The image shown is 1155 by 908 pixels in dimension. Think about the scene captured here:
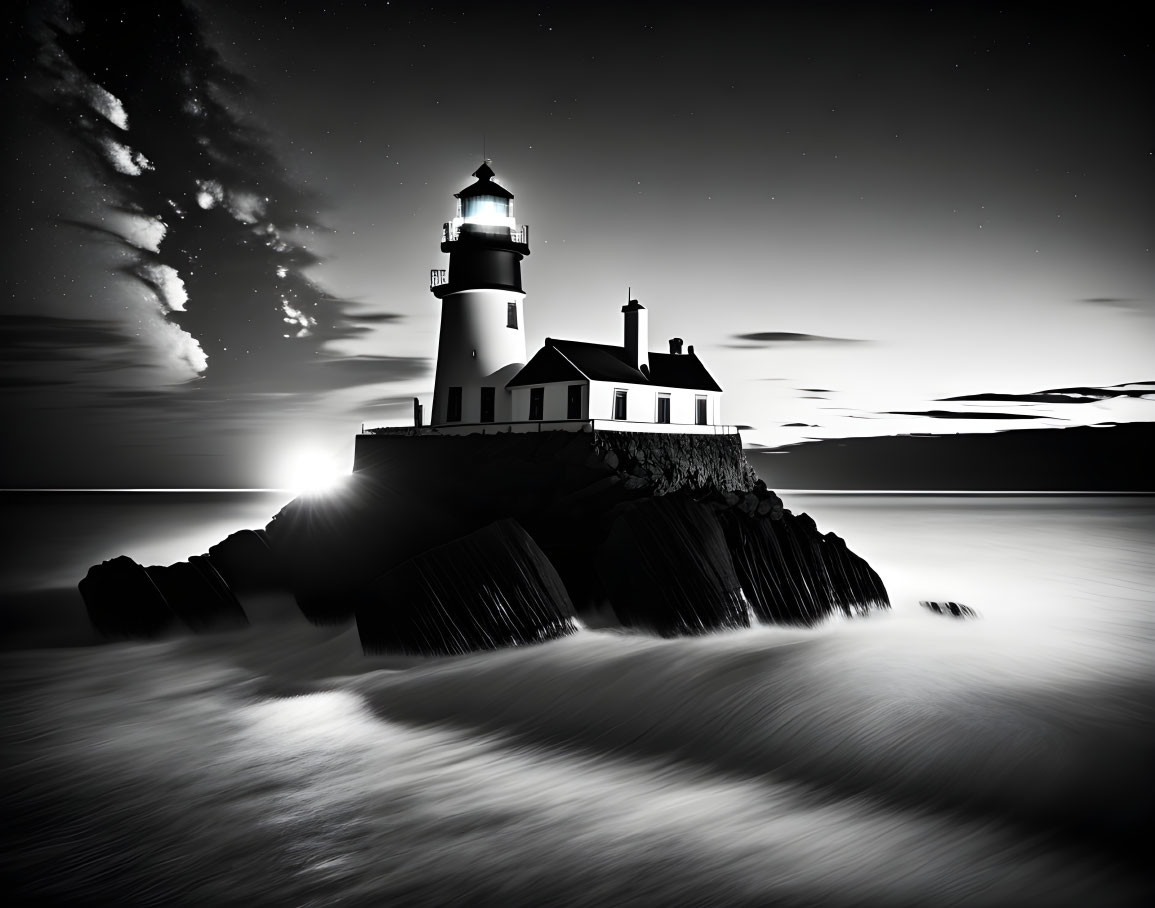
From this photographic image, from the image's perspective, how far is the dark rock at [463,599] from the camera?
29.2 ft

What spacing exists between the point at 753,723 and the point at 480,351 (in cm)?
1321

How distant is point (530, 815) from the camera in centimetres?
583

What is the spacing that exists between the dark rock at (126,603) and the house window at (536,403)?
8.64 metres

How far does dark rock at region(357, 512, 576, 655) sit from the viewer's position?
29.2 ft

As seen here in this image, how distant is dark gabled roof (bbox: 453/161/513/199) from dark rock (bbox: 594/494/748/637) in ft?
39.5

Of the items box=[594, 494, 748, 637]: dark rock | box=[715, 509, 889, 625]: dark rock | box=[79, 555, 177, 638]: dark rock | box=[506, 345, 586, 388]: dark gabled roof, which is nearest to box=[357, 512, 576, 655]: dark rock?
box=[594, 494, 748, 637]: dark rock

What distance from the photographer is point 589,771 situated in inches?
263

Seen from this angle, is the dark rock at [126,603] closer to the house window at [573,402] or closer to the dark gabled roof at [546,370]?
the house window at [573,402]

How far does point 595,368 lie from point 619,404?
964 mm

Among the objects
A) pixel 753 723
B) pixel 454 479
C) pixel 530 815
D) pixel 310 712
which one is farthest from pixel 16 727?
pixel 454 479

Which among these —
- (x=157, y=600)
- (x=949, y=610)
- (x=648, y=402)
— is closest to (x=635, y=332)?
(x=648, y=402)

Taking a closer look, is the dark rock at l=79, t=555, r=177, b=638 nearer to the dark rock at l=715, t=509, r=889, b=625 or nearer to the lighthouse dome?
the dark rock at l=715, t=509, r=889, b=625

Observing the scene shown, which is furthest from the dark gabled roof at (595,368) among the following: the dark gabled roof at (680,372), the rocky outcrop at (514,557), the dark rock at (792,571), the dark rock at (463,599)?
the dark rock at (463,599)

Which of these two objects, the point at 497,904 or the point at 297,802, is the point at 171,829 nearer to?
the point at 297,802
